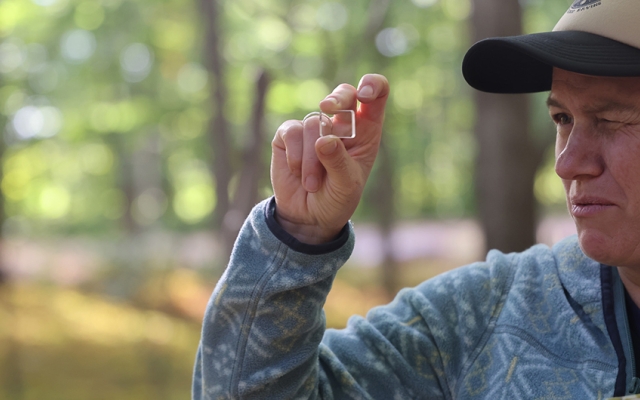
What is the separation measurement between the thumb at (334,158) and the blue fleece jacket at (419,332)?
5.7 inches

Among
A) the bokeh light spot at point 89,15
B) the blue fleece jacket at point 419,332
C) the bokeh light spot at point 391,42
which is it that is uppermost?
the bokeh light spot at point 89,15

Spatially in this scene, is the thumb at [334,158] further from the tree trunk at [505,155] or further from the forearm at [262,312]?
the tree trunk at [505,155]

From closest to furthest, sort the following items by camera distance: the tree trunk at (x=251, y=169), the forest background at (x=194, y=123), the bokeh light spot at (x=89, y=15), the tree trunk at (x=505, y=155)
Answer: the tree trunk at (x=505, y=155) < the tree trunk at (x=251, y=169) < the forest background at (x=194, y=123) < the bokeh light spot at (x=89, y=15)

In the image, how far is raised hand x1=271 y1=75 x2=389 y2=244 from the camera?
145cm

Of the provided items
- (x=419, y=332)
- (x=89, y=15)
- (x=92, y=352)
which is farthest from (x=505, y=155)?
(x=89, y=15)

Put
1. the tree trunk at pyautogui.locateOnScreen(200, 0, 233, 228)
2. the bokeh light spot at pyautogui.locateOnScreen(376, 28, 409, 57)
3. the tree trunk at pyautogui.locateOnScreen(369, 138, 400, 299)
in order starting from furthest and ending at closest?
1. the tree trunk at pyautogui.locateOnScreen(369, 138, 400, 299)
2. the bokeh light spot at pyautogui.locateOnScreen(376, 28, 409, 57)
3. the tree trunk at pyautogui.locateOnScreen(200, 0, 233, 228)

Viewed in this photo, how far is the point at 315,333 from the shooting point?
1.56 meters

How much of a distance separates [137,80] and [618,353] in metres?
11.9

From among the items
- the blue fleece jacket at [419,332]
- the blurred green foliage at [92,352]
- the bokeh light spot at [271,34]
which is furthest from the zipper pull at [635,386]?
the bokeh light spot at [271,34]

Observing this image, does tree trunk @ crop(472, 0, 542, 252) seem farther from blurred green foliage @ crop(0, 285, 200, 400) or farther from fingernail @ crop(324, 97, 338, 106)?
blurred green foliage @ crop(0, 285, 200, 400)

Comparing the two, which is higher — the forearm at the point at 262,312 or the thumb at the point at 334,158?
the thumb at the point at 334,158

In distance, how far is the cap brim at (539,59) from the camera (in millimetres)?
1406

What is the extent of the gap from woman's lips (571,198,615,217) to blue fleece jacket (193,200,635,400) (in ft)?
0.78

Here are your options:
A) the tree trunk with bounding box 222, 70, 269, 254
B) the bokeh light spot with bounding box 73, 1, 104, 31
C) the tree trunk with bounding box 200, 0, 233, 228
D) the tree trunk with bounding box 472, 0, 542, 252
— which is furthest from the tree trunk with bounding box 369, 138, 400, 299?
the tree trunk with bounding box 472, 0, 542, 252
